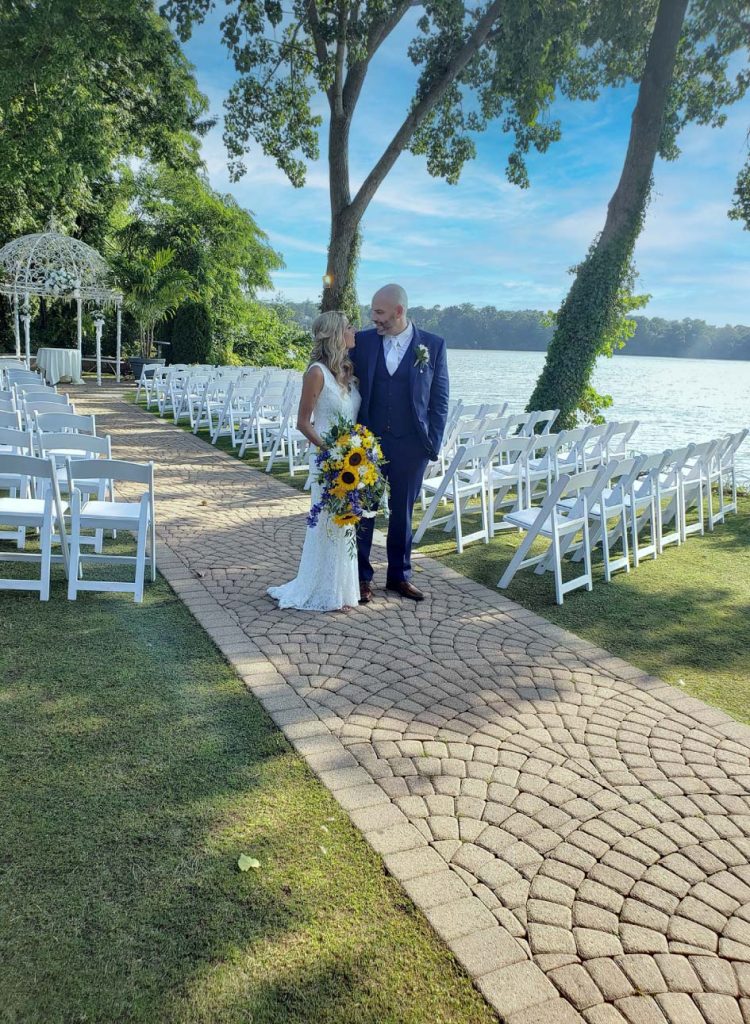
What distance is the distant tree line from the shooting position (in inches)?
1380

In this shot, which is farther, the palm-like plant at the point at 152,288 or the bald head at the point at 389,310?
the palm-like plant at the point at 152,288

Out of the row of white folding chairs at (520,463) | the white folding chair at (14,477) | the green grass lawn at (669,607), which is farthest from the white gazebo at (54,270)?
the green grass lawn at (669,607)

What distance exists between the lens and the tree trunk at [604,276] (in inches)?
513

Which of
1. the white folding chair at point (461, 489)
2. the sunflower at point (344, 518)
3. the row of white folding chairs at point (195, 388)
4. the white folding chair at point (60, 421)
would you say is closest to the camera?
the sunflower at point (344, 518)

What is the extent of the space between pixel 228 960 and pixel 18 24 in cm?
1452

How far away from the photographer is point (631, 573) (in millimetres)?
6941

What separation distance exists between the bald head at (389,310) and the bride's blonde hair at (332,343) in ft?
0.75

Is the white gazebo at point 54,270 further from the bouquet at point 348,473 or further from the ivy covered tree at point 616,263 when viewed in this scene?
the bouquet at point 348,473

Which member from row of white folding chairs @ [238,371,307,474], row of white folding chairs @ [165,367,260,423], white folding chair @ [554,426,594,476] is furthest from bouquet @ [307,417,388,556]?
row of white folding chairs @ [165,367,260,423]

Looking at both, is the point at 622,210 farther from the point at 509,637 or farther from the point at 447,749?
the point at 447,749

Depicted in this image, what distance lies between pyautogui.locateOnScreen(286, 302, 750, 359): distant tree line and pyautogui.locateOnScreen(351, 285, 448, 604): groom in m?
28.5

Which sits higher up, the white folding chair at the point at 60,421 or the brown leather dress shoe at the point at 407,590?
the white folding chair at the point at 60,421

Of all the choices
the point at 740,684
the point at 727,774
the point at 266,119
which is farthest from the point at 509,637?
the point at 266,119

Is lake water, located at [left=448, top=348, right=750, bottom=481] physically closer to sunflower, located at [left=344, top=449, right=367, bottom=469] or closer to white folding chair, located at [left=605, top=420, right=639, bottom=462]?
white folding chair, located at [left=605, top=420, right=639, bottom=462]
